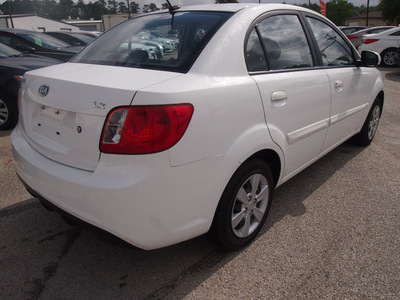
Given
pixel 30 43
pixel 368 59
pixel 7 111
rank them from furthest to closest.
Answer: pixel 30 43, pixel 7 111, pixel 368 59

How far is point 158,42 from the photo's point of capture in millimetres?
2262

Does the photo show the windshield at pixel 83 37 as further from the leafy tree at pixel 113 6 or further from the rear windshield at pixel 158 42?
the leafy tree at pixel 113 6

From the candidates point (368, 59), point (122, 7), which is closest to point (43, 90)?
point (368, 59)

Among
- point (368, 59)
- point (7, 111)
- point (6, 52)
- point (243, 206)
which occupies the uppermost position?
point (6, 52)

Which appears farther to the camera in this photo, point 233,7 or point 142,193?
point 233,7

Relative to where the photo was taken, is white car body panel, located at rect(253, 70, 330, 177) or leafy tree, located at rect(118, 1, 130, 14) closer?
white car body panel, located at rect(253, 70, 330, 177)

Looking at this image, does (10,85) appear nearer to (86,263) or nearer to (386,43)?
(86,263)

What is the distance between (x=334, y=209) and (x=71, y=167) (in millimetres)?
2182

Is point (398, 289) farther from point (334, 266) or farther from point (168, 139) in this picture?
point (168, 139)

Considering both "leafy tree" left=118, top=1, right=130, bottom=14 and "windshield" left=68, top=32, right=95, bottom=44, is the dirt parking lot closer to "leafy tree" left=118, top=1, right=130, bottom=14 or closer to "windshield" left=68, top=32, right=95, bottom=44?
"windshield" left=68, top=32, right=95, bottom=44

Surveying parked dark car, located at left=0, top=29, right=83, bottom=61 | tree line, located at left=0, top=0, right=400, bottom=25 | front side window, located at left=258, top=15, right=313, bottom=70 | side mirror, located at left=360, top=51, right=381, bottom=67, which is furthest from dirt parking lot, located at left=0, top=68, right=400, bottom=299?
tree line, located at left=0, top=0, right=400, bottom=25

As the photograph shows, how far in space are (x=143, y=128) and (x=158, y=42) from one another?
0.87 meters

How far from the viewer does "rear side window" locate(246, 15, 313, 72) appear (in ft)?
7.43

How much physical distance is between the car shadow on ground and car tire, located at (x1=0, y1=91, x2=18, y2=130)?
2698 mm
